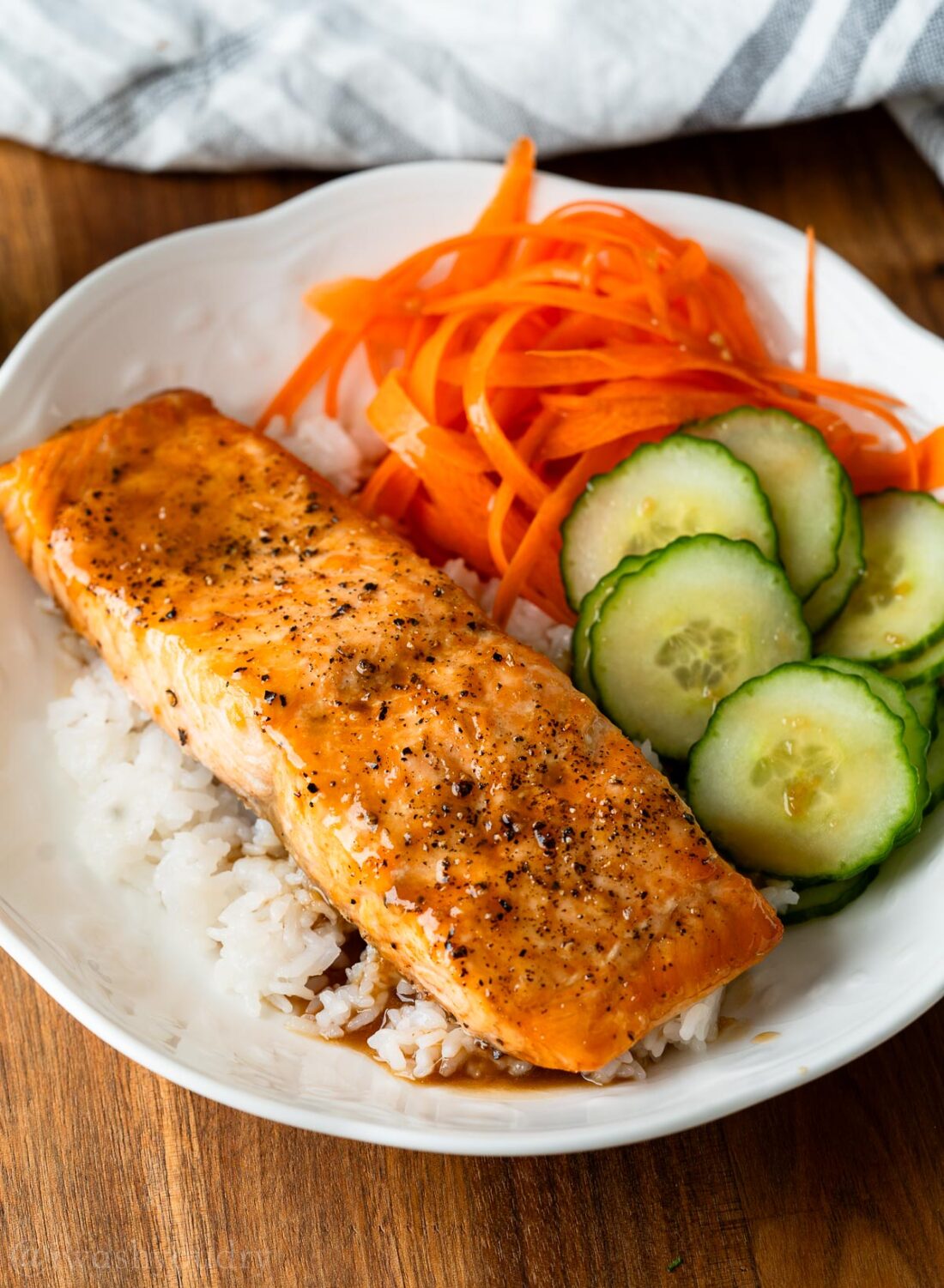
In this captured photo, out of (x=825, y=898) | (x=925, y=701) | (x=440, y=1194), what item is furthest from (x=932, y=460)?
(x=440, y=1194)

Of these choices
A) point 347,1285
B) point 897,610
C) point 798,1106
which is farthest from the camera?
point 897,610

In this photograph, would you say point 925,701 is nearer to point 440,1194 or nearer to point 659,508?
point 659,508

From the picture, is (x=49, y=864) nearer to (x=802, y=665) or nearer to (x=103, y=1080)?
(x=103, y=1080)

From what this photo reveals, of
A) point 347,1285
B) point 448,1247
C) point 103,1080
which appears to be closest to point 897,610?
point 448,1247

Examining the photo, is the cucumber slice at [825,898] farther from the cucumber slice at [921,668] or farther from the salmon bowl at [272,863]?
the cucumber slice at [921,668]

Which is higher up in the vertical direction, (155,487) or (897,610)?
(897,610)

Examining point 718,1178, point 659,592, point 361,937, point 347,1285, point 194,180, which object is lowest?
point 347,1285

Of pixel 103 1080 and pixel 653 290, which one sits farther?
pixel 653 290
